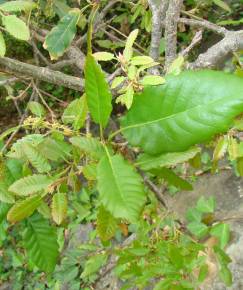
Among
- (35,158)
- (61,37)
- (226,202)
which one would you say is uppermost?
(61,37)

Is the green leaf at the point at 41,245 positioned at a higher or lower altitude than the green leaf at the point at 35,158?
lower

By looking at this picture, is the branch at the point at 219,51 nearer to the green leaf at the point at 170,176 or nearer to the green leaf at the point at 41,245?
the green leaf at the point at 170,176

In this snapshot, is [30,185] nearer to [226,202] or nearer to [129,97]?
[129,97]

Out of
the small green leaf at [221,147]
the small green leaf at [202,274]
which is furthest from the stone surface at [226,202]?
the small green leaf at [221,147]

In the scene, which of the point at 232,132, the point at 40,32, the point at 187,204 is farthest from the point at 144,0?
the point at 187,204

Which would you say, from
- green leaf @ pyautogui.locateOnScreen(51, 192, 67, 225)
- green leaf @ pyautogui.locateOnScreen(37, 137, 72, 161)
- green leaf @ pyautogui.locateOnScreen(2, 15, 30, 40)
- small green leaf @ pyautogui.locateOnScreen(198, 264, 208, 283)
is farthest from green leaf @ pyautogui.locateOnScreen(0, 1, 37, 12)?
small green leaf @ pyautogui.locateOnScreen(198, 264, 208, 283)

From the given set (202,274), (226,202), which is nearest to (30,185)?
(202,274)

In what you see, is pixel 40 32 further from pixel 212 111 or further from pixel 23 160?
pixel 212 111
